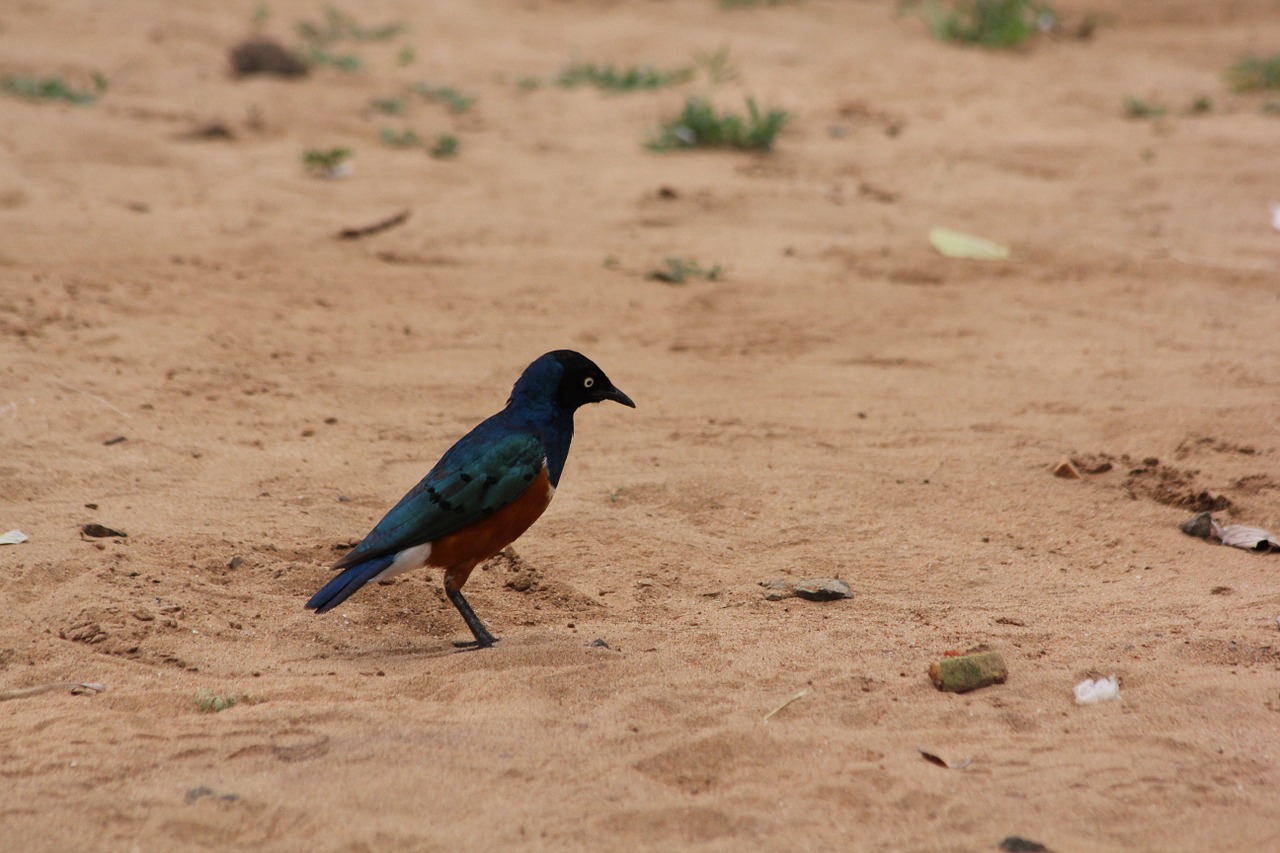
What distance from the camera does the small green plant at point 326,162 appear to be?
905 cm

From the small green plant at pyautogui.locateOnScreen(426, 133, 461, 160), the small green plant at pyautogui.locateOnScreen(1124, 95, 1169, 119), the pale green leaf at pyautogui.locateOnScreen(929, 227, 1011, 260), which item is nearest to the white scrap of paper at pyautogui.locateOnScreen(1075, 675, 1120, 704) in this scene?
the pale green leaf at pyautogui.locateOnScreen(929, 227, 1011, 260)

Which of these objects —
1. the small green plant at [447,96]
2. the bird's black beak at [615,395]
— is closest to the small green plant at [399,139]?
the small green plant at [447,96]

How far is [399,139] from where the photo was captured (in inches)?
386

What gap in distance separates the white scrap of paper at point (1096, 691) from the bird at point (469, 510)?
1.83 m

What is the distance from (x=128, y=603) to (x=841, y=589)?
2469 mm

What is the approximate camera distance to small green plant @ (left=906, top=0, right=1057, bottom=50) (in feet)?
38.8

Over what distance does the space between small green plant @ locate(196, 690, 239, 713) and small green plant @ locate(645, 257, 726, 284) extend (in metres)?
4.46

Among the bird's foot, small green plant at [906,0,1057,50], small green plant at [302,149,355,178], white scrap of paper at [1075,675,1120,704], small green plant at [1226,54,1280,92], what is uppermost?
small green plant at [906,0,1057,50]

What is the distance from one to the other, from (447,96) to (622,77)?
165 centimetres

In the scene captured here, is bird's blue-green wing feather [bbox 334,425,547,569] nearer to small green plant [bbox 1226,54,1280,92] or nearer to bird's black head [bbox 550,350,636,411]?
bird's black head [bbox 550,350,636,411]

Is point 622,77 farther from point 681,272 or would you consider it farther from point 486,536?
point 486,536

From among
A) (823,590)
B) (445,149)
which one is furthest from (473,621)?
(445,149)

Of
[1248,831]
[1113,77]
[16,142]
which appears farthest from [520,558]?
[1113,77]

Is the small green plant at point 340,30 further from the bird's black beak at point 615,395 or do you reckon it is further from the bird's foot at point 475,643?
the bird's foot at point 475,643
